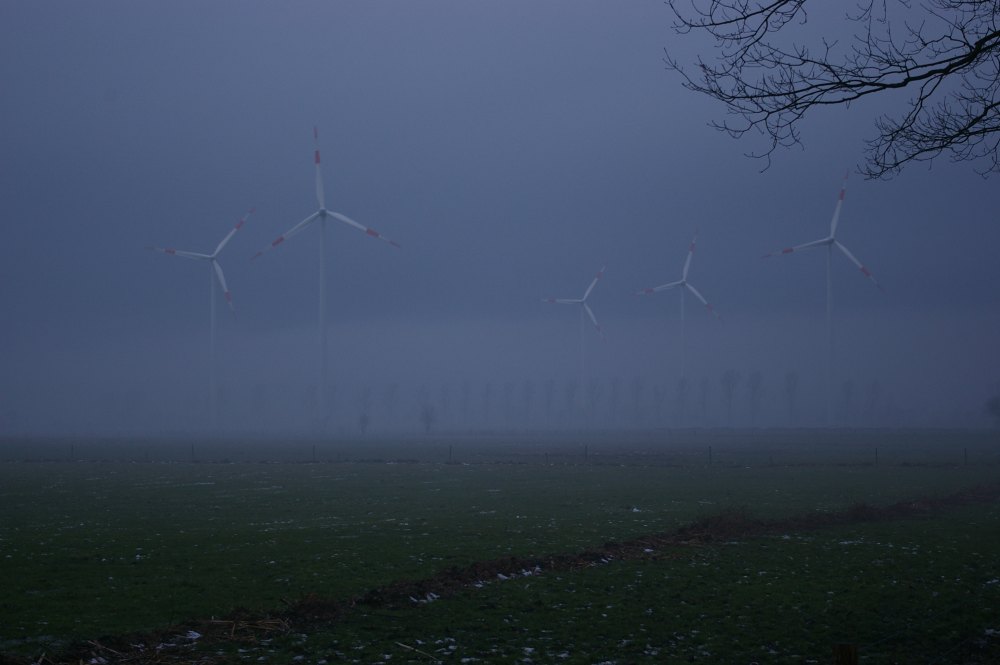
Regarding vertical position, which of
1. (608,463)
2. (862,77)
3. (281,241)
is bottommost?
(608,463)

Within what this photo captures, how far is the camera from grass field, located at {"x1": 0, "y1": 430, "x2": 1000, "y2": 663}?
50.5ft

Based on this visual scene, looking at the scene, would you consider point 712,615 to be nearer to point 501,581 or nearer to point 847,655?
point 501,581

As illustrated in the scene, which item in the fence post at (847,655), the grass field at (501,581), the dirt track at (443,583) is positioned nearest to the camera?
the fence post at (847,655)

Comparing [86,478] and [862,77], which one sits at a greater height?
[862,77]

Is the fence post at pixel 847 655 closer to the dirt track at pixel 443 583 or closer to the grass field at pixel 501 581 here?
the grass field at pixel 501 581

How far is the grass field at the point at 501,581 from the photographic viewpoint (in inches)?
606

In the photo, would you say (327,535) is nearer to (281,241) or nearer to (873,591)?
(873,591)

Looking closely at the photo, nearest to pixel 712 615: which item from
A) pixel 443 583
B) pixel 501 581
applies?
pixel 501 581

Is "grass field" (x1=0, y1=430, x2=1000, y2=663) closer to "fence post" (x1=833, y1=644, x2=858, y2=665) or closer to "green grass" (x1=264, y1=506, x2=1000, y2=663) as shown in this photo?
"green grass" (x1=264, y1=506, x2=1000, y2=663)

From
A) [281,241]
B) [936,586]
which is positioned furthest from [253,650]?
[281,241]

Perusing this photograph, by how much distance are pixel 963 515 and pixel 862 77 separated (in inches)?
1248

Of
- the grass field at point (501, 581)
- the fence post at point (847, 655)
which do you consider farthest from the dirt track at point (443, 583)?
the fence post at point (847, 655)

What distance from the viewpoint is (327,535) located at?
29.9 meters

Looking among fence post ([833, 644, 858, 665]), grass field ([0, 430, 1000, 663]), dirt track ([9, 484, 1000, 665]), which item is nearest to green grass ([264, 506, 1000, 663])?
grass field ([0, 430, 1000, 663])
